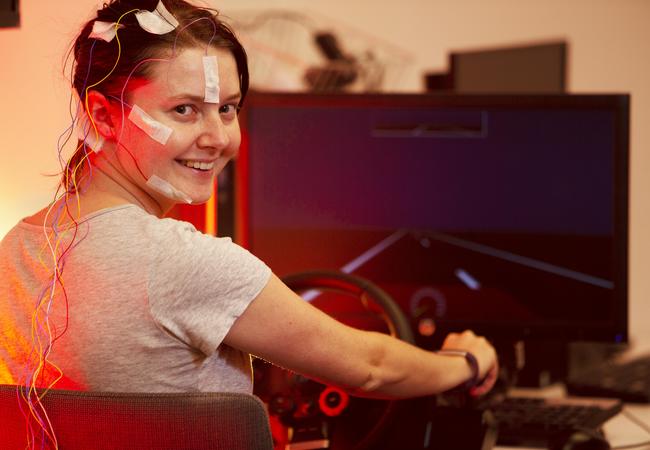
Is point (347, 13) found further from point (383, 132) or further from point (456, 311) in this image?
point (456, 311)

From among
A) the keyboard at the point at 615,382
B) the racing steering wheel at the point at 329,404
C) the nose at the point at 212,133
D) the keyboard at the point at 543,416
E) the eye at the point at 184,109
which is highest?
the eye at the point at 184,109

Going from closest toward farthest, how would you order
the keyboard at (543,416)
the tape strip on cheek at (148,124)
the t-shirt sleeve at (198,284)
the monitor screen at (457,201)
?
the t-shirt sleeve at (198,284) → the tape strip on cheek at (148,124) → the keyboard at (543,416) → the monitor screen at (457,201)

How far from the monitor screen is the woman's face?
0.57 m

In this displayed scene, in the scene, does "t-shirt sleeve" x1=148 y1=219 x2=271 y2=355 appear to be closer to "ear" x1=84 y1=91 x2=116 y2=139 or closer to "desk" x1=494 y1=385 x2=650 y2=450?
"ear" x1=84 y1=91 x2=116 y2=139

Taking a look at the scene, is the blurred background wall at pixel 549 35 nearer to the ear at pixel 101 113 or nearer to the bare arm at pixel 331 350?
the ear at pixel 101 113

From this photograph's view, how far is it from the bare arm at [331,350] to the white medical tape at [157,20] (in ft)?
1.05

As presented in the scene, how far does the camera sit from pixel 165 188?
1075 millimetres

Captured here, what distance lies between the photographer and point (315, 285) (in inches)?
51.5

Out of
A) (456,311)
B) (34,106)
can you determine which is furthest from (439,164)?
(34,106)

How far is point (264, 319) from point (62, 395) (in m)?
0.24

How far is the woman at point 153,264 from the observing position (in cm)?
94

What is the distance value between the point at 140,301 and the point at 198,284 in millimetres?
65

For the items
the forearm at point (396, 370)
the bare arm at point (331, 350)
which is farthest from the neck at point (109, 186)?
the forearm at point (396, 370)

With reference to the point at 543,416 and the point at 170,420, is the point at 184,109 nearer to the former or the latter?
the point at 170,420
